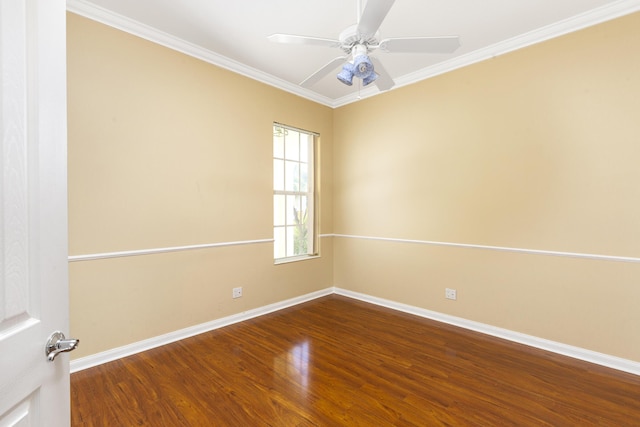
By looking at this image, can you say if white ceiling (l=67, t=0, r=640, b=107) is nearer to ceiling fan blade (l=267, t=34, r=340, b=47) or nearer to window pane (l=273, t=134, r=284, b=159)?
ceiling fan blade (l=267, t=34, r=340, b=47)

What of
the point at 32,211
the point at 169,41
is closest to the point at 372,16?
the point at 32,211

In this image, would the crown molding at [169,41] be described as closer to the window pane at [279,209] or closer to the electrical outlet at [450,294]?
the window pane at [279,209]

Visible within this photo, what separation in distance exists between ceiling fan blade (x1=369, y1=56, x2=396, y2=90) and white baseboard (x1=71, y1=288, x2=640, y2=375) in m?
2.50

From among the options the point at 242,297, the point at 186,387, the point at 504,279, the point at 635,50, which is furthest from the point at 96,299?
the point at 635,50

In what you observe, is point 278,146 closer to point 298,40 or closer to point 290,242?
point 290,242

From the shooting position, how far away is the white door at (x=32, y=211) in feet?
2.26

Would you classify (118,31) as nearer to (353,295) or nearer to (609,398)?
(353,295)

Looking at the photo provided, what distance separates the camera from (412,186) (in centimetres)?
353

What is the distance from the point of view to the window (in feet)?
12.6

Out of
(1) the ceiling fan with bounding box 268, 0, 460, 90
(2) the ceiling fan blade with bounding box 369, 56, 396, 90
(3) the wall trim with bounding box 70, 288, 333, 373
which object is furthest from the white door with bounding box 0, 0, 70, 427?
(3) the wall trim with bounding box 70, 288, 333, 373

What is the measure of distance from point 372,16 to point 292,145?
8.36 ft

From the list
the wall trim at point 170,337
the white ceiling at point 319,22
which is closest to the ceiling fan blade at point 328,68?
the white ceiling at point 319,22

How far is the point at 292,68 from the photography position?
3.31 meters

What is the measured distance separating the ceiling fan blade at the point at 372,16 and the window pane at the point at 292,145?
229 cm
